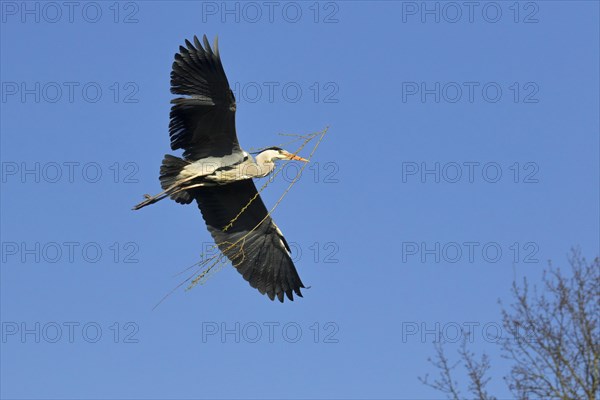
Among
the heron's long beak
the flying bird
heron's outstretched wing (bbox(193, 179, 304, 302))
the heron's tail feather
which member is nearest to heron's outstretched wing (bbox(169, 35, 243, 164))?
the flying bird

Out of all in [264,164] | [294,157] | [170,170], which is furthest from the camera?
[294,157]

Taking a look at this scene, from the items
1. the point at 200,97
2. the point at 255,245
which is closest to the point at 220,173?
the point at 200,97

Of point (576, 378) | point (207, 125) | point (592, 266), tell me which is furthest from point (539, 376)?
point (207, 125)

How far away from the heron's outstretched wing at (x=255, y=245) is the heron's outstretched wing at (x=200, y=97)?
5.43ft

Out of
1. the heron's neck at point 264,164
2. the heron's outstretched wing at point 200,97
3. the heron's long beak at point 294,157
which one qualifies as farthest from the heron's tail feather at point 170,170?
the heron's long beak at point 294,157

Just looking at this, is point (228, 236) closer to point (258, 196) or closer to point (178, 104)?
point (258, 196)

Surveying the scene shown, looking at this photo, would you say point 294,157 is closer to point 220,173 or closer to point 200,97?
point 220,173

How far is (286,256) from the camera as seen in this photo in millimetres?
16844

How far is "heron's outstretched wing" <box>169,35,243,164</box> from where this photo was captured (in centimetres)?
1459

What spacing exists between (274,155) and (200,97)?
5.67 feet

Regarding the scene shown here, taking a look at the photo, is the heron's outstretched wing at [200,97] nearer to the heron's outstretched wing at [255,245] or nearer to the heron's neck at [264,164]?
the heron's neck at [264,164]

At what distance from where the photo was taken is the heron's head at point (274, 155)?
15.8 metres

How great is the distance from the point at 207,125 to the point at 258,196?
1824mm

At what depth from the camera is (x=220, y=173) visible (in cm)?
1544
